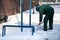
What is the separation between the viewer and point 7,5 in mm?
15617

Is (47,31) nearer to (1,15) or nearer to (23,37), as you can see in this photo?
(23,37)

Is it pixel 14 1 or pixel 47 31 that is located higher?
pixel 14 1

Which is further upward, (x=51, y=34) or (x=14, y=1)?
(x=14, y=1)

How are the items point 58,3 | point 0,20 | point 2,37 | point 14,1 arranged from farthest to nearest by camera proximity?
point 58,3
point 14,1
point 0,20
point 2,37

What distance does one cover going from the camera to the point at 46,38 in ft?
28.2

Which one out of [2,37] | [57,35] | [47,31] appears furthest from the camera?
[47,31]

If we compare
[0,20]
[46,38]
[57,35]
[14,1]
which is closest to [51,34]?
[57,35]

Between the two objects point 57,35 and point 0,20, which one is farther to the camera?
point 0,20

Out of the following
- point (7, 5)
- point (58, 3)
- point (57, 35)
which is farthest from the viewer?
point (58, 3)

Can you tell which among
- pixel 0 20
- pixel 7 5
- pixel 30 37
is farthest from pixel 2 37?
pixel 7 5

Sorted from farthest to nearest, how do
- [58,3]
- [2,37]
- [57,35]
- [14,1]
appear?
[58,3] → [14,1] → [57,35] → [2,37]

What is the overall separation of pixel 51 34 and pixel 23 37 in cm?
135

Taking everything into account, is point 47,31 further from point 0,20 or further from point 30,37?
point 0,20

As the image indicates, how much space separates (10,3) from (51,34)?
7665 millimetres
